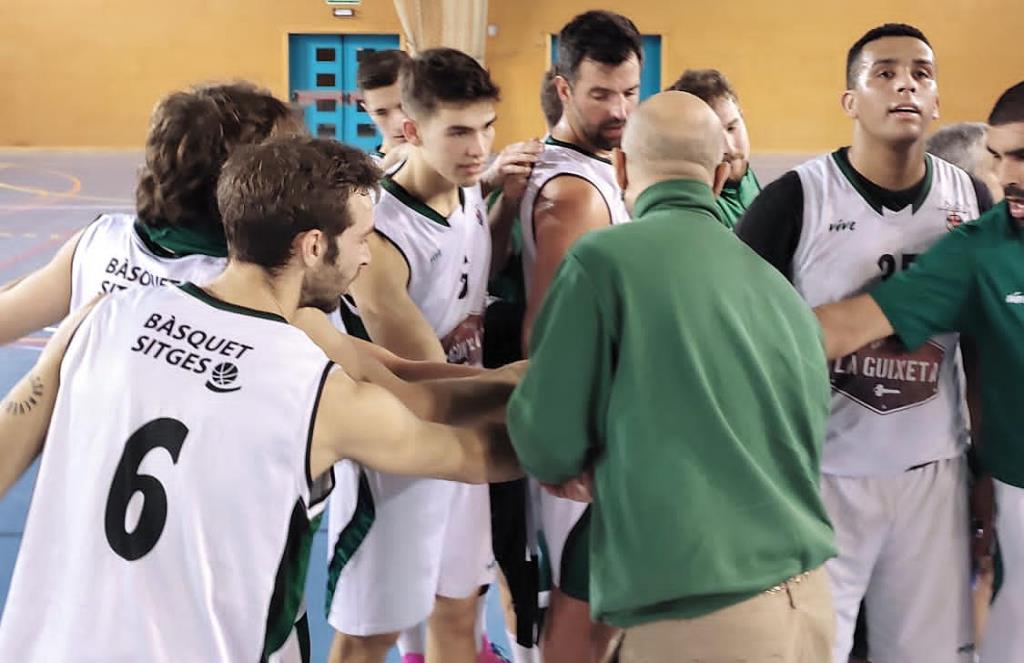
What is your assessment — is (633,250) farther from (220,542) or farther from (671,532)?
(220,542)

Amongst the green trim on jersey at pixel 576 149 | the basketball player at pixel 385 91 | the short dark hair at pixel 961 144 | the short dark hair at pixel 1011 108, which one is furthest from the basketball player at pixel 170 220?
the short dark hair at pixel 961 144

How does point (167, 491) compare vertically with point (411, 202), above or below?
below

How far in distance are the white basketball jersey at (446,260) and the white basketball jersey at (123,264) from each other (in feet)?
2.57

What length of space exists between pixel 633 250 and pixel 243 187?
0.80 m

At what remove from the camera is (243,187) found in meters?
2.07

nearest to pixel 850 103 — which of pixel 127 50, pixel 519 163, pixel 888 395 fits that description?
pixel 888 395

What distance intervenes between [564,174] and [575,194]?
9 centimetres

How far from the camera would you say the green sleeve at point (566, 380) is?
6.24 feet

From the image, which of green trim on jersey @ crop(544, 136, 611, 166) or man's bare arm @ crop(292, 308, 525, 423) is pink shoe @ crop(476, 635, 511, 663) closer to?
man's bare arm @ crop(292, 308, 525, 423)

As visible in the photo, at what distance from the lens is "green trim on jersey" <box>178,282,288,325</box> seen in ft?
6.52

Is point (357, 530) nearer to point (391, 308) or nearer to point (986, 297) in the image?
point (391, 308)

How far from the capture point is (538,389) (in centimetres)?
195

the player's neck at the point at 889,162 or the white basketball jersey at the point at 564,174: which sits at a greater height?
the player's neck at the point at 889,162

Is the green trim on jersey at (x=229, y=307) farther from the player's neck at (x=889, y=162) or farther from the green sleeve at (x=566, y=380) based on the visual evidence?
the player's neck at (x=889, y=162)
